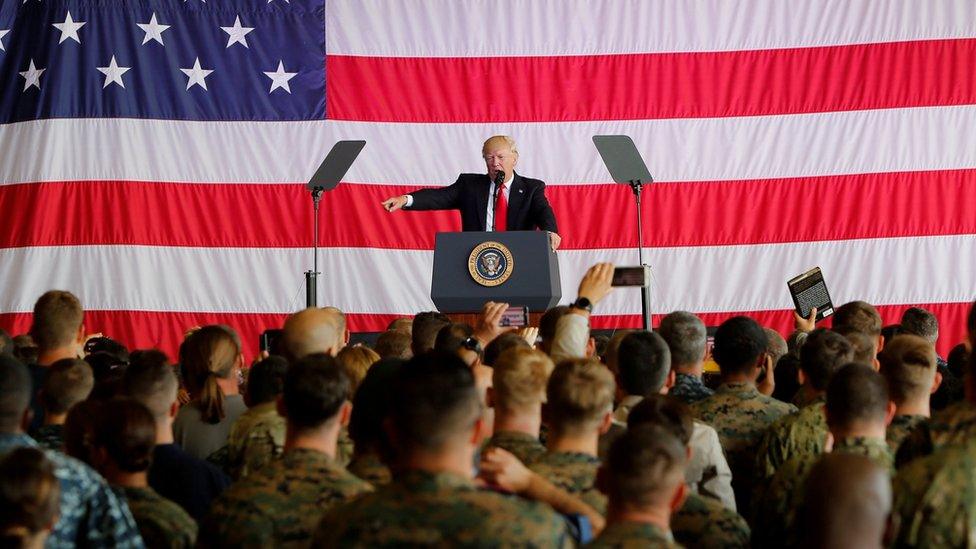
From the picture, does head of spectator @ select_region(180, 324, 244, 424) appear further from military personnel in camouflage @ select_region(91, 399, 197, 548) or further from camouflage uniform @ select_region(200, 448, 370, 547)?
camouflage uniform @ select_region(200, 448, 370, 547)

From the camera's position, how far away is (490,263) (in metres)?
6.07

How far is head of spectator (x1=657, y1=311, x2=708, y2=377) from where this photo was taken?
3898mm

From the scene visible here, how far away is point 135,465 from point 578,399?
91 cm

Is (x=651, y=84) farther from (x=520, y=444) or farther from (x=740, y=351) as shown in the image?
(x=520, y=444)

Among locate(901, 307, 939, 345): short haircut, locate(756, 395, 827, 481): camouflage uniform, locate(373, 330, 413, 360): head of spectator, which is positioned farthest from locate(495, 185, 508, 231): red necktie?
locate(756, 395, 827, 481): camouflage uniform

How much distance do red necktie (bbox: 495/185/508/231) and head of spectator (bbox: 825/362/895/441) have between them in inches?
183

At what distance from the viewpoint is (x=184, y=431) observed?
3576mm

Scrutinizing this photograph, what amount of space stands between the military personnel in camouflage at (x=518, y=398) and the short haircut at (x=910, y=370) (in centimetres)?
104

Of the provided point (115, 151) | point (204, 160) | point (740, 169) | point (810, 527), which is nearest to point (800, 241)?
point (740, 169)

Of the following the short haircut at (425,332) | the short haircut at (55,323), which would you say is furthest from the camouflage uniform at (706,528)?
the short haircut at (55,323)

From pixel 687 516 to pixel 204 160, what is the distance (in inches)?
279

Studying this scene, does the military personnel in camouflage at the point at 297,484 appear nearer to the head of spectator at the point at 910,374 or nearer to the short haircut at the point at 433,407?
the short haircut at the point at 433,407

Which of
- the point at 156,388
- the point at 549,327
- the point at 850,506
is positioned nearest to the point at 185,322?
the point at 549,327

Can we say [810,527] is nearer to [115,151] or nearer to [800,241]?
[800,241]
